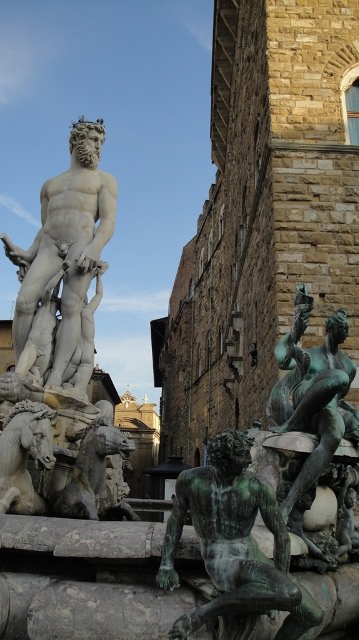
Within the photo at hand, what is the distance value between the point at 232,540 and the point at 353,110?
8.73 m

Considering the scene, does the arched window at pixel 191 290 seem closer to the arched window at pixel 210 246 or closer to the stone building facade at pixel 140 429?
the arched window at pixel 210 246

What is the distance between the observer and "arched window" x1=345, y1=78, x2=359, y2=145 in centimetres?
912

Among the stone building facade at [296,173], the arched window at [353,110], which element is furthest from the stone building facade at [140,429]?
the arched window at [353,110]

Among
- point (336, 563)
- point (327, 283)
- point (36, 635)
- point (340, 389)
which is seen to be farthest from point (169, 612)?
point (327, 283)

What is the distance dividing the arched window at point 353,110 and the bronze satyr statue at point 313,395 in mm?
6428

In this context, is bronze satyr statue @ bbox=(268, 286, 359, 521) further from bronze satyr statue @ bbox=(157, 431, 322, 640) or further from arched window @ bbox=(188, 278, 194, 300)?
arched window @ bbox=(188, 278, 194, 300)

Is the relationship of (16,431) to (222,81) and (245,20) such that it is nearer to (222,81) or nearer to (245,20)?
(245,20)

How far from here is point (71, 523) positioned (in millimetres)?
2686

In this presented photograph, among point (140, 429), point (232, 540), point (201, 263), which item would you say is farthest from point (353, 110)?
point (140, 429)

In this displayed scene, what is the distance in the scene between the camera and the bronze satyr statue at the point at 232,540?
2072 mm

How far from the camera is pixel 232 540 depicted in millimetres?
2250

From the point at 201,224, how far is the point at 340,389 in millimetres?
27454

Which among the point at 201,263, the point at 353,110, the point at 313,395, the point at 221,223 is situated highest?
the point at 221,223

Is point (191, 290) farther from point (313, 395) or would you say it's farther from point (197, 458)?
point (313, 395)
